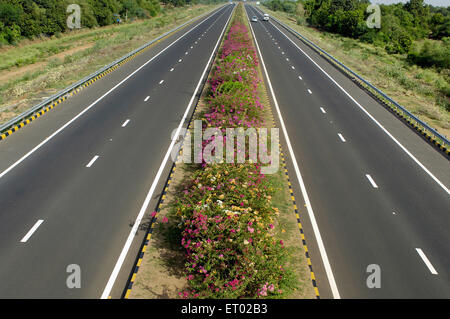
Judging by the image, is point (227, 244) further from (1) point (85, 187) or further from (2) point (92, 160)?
(2) point (92, 160)

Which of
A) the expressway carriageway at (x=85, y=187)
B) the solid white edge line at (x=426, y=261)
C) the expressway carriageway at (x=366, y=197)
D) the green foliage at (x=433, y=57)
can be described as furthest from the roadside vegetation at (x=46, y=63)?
the green foliage at (x=433, y=57)

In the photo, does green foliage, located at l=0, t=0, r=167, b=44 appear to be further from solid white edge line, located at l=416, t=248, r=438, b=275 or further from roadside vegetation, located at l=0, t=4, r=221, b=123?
solid white edge line, located at l=416, t=248, r=438, b=275

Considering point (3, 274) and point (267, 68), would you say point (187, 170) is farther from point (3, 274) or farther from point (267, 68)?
point (267, 68)

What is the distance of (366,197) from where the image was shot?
1262cm

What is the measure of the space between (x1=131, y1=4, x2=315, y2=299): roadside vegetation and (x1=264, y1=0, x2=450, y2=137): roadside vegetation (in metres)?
14.6

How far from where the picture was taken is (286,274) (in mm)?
8742

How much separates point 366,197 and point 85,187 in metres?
11.2

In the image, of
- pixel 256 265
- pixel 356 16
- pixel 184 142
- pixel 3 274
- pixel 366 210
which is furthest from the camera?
pixel 356 16

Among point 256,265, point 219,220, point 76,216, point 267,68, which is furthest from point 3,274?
point 267,68

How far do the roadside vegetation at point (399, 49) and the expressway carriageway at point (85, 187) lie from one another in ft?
58.1

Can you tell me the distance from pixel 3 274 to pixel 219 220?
6150mm

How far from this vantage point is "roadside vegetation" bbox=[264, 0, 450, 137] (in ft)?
87.8

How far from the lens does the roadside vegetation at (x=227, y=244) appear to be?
806cm

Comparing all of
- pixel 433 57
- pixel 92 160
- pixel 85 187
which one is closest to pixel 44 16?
pixel 92 160
